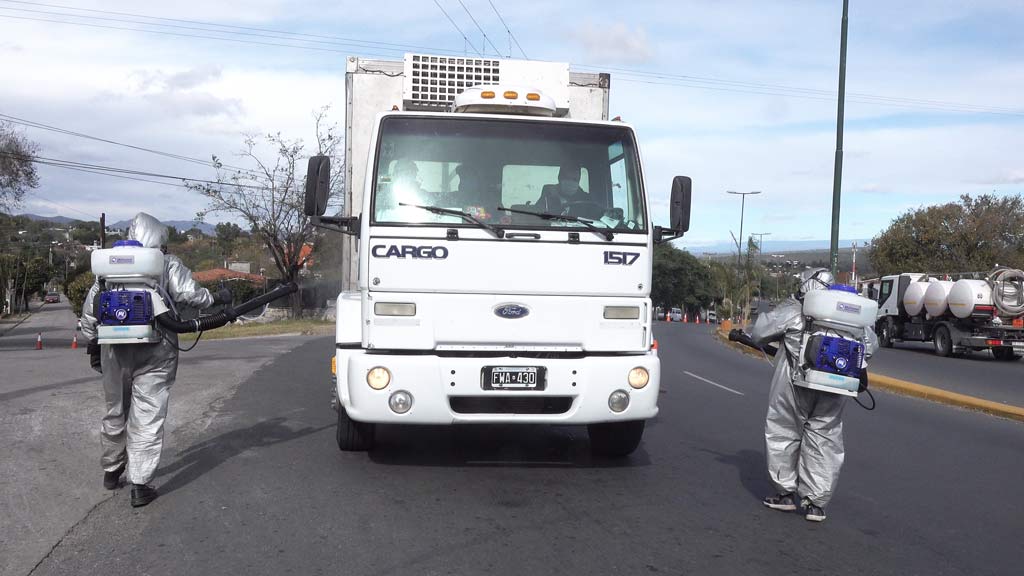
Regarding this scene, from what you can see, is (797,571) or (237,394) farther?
(237,394)

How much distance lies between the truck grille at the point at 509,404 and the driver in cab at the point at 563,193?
132 cm

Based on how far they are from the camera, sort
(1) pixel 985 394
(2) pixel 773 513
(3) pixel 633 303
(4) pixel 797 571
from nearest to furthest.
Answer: (4) pixel 797 571 < (2) pixel 773 513 < (3) pixel 633 303 < (1) pixel 985 394

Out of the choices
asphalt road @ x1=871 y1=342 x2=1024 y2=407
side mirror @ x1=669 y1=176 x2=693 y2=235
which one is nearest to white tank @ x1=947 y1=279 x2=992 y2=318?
asphalt road @ x1=871 y1=342 x2=1024 y2=407

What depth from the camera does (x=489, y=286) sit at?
238 inches

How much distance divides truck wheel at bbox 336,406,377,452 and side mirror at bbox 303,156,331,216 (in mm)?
1657

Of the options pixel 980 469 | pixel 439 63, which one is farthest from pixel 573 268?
pixel 980 469

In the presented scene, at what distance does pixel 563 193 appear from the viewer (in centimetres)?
645

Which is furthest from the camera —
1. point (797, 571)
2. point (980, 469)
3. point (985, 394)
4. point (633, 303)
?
point (985, 394)

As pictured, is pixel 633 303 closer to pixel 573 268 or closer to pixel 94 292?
pixel 573 268

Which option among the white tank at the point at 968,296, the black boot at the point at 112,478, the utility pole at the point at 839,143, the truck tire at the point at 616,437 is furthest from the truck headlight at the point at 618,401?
the white tank at the point at 968,296

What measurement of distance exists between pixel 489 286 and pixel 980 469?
4.62m

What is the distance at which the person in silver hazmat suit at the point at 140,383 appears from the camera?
5648mm

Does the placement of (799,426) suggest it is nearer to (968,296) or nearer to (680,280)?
(968,296)

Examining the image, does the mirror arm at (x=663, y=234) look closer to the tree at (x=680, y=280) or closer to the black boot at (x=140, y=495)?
the black boot at (x=140, y=495)
